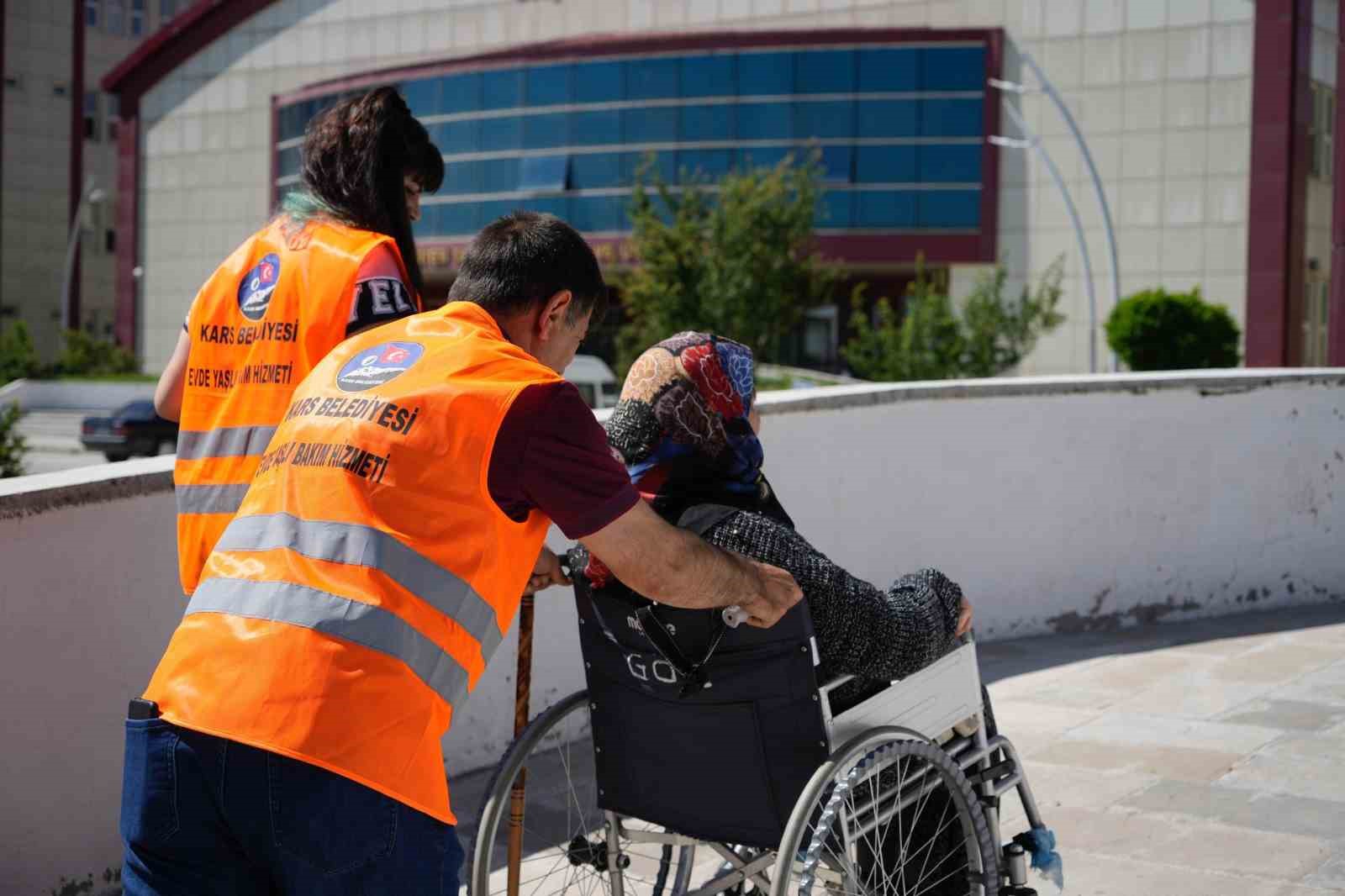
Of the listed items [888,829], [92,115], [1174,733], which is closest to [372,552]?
[888,829]

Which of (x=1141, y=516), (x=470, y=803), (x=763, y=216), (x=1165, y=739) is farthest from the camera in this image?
(x=763, y=216)

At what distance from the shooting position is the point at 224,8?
59625 mm

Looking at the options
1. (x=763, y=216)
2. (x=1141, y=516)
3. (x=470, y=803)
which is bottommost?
(x=470, y=803)

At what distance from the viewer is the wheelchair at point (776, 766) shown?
10.3 feet

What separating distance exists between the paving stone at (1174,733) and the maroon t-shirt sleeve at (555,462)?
3870 millimetres

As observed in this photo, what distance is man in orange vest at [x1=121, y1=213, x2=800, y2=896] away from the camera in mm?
2186

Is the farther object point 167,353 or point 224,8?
point 167,353

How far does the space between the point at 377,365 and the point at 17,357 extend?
48953 millimetres

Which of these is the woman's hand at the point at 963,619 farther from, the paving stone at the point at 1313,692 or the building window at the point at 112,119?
the building window at the point at 112,119

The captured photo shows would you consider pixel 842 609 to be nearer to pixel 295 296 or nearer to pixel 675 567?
pixel 675 567

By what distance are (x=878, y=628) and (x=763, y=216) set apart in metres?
30.8

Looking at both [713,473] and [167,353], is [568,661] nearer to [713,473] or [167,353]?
[713,473]

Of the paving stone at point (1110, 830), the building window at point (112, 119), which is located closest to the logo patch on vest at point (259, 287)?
the paving stone at point (1110, 830)

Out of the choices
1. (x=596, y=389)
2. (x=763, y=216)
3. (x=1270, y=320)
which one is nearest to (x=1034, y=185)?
(x=1270, y=320)
